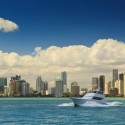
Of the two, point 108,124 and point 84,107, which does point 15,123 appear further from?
point 84,107

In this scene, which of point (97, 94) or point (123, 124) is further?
point (97, 94)

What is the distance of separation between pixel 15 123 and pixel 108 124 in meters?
18.2

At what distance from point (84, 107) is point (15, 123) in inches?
2853

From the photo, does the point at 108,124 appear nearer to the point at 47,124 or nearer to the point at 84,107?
the point at 47,124

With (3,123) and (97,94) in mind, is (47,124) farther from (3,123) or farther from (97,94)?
(97,94)

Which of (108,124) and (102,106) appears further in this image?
(102,106)

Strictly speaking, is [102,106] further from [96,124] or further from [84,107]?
[96,124]

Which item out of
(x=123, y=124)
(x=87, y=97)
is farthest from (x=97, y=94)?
(x=123, y=124)

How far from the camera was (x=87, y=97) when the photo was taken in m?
158

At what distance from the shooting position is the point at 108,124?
8956cm

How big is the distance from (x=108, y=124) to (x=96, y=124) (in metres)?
2.66

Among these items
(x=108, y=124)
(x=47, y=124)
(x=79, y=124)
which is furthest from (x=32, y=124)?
(x=108, y=124)

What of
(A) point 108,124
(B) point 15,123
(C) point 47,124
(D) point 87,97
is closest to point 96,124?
(A) point 108,124

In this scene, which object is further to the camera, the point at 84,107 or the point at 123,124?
the point at 84,107
